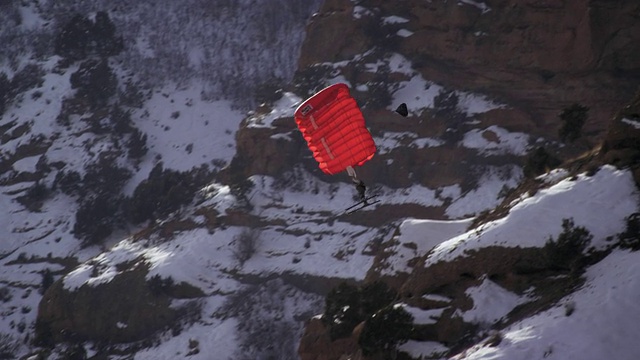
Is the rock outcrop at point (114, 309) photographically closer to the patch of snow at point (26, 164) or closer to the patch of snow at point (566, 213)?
the patch of snow at point (26, 164)

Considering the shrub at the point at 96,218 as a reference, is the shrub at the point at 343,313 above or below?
above

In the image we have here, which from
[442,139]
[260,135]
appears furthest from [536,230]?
[260,135]

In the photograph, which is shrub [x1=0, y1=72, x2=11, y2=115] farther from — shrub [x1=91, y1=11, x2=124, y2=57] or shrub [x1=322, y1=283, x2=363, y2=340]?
shrub [x1=322, y1=283, x2=363, y2=340]

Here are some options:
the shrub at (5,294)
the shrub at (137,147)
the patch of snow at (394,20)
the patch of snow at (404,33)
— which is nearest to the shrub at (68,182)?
the shrub at (137,147)

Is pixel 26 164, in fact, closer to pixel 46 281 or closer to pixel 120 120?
pixel 120 120

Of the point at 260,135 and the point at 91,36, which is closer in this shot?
the point at 260,135

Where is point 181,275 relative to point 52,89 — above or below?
below

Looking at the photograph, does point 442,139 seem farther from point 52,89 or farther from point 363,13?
point 52,89
